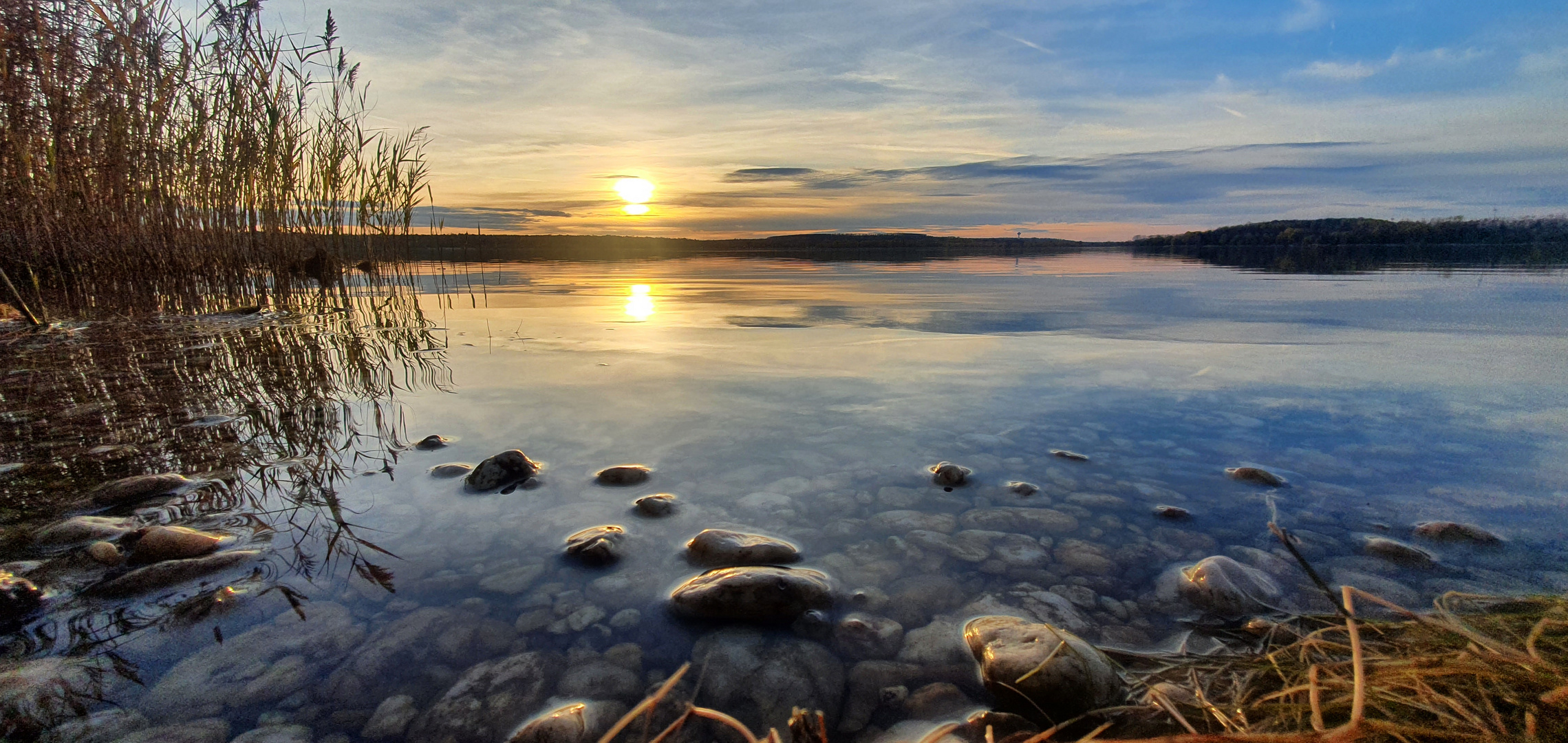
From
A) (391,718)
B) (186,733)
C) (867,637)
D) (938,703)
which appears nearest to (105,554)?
(186,733)

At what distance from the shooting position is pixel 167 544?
Answer: 1598 millimetres

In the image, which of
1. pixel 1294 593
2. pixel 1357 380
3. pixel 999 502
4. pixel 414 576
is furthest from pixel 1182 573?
pixel 1357 380

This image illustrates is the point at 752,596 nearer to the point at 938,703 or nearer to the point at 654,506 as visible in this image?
the point at 938,703

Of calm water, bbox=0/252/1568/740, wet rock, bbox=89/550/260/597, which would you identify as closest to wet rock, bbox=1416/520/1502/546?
calm water, bbox=0/252/1568/740

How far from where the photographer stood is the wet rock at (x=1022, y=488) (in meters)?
2.12

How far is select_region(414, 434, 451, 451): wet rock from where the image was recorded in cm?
254

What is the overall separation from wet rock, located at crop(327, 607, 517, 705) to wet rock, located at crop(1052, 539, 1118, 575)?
1.35 meters

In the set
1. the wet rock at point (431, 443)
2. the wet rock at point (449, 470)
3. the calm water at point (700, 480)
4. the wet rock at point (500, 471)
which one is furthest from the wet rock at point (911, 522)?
the wet rock at point (431, 443)

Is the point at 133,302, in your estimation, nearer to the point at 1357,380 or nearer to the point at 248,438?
the point at 248,438

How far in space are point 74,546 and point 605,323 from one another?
192 inches

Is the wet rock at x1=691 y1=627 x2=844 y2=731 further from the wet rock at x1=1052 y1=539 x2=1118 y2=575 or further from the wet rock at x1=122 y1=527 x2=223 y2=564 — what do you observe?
the wet rock at x1=122 y1=527 x2=223 y2=564

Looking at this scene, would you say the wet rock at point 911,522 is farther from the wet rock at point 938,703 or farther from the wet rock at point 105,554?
the wet rock at point 105,554

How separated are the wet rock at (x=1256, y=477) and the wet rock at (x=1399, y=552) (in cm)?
43

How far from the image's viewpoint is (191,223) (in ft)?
21.8
